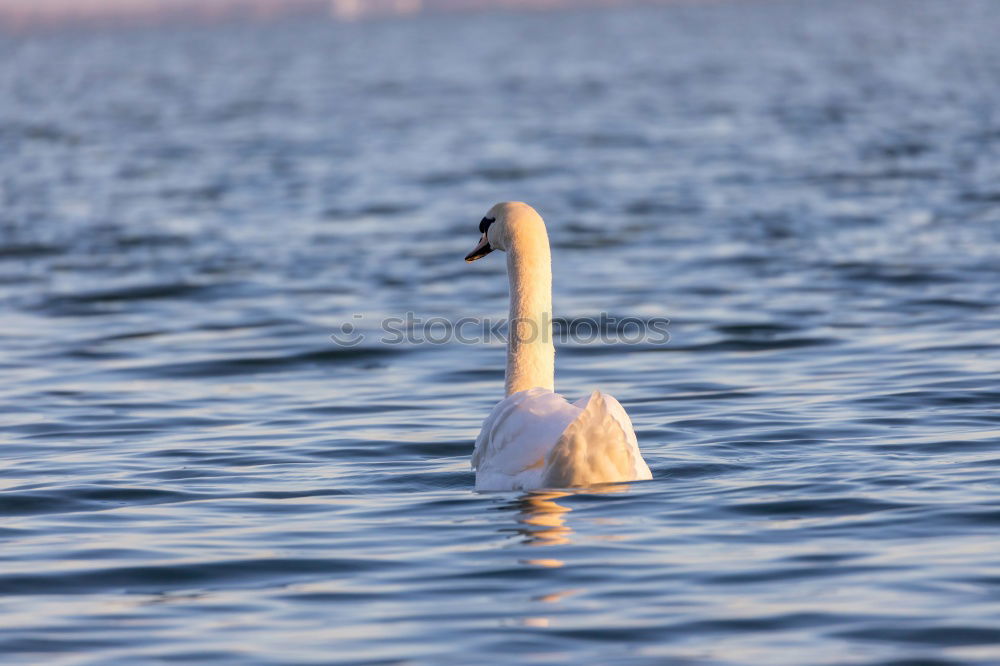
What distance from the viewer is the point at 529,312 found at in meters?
10.2

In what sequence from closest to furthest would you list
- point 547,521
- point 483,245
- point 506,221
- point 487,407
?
point 547,521
point 506,221
point 483,245
point 487,407

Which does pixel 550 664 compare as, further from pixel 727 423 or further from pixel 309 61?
pixel 309 61

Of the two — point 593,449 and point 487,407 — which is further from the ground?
point 593,449

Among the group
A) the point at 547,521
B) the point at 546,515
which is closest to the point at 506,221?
the point at 546,515

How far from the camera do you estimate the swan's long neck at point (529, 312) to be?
9898 millimetres

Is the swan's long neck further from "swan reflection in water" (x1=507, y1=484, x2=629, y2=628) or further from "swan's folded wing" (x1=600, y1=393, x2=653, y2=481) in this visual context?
"swan reflection in water" (x1=507, y1=484, x2=629, y2=628)

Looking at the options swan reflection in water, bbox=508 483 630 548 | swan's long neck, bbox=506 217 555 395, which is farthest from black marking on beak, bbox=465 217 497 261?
swan reflection in water, bbox=508 483 630 548

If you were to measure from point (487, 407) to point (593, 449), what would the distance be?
428 cm

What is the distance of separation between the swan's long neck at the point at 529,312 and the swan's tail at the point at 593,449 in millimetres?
1210

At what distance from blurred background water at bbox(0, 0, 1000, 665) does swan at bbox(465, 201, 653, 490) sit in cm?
19

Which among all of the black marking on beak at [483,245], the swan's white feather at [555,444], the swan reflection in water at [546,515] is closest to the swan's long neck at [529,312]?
the black marking on beak at [483,245]

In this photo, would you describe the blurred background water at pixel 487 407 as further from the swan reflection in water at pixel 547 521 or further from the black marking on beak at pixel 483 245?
the black marking on beak at pixel 483 245

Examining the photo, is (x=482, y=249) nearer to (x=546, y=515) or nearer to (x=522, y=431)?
(x=522, y=431)

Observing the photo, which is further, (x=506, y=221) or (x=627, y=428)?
(x=506, y=221)
